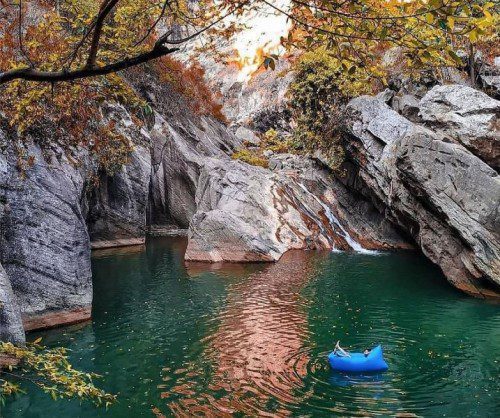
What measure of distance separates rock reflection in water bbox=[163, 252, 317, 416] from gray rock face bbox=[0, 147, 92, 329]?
6.22 meters

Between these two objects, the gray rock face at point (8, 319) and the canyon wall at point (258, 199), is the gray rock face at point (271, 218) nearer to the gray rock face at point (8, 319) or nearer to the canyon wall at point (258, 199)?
the canyon wall at point (258, 199)

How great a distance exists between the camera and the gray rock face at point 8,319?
51.0 ft

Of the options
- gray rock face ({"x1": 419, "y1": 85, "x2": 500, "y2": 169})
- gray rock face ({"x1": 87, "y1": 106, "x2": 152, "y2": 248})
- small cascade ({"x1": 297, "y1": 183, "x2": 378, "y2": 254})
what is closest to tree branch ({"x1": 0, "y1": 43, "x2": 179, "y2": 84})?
gray rock face ({"x1": 419, "y1": 85, "x2": 500, "y2": 169})

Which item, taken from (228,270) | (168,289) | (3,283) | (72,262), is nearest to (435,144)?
(228,270)

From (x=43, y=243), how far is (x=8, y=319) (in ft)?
15.6

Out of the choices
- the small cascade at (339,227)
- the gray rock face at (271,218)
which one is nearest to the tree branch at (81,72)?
the gray rock face at (271,218)

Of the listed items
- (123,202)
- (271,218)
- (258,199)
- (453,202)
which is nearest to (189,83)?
(123,202)

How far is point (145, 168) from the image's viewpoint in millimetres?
44562

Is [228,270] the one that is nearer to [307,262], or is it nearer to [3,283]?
[307,262]

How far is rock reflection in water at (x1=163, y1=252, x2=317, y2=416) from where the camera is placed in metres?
13.2

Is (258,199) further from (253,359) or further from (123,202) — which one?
(253,359)

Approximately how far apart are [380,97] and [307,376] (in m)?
29.5

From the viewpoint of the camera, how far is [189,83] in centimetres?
6112

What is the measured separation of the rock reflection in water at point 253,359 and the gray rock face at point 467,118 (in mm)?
13034
